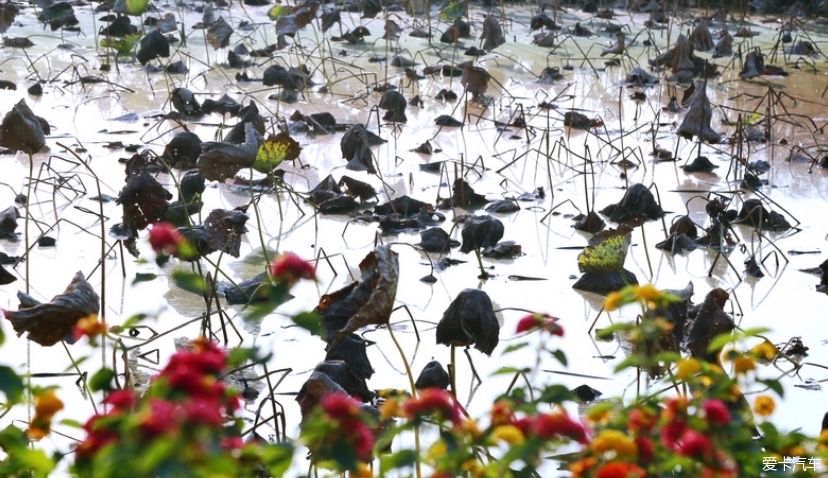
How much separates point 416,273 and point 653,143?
4.88 feet

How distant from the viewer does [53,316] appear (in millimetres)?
2295

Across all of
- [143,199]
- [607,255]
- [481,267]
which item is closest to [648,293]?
[607,255]

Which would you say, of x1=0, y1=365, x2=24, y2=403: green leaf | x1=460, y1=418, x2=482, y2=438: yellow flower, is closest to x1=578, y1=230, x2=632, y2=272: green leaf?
x1=460, y1=418, x2=482, y2=438: yellow flower

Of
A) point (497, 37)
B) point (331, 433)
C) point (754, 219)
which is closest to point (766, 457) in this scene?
point (331, 433)

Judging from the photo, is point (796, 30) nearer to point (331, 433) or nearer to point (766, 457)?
point (766, 457)

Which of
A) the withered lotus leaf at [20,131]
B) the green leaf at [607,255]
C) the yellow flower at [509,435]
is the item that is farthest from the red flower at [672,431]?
the withered lotus leaf at [20,131]

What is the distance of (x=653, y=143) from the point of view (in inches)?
170

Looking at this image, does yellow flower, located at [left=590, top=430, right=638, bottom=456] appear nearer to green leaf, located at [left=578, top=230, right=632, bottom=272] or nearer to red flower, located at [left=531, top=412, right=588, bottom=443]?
red flower, located at [left=531, top=412, right=588, bottom=443]

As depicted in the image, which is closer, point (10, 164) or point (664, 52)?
point (10, 164)

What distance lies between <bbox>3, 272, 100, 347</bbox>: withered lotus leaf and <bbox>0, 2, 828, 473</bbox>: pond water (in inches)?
4.6

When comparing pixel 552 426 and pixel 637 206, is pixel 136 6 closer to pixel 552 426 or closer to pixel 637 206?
pixel 637 206

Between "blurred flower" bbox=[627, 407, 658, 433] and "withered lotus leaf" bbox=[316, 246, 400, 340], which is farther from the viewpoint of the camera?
"withered lotus leaf" bbox=[316, 246, 400, 340]

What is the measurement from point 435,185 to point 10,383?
2.73 meters

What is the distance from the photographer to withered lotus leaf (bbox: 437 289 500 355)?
2361 millimetres
